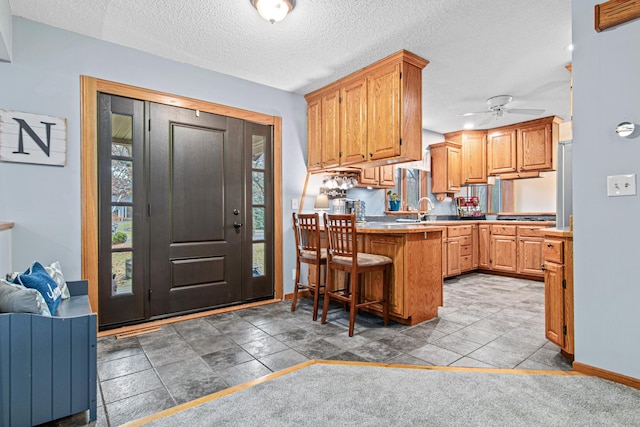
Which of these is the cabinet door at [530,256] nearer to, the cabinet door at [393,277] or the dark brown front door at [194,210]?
the cabinet door at [393,277]

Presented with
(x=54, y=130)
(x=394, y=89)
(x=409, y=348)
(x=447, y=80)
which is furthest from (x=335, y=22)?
(x=409, y=348)

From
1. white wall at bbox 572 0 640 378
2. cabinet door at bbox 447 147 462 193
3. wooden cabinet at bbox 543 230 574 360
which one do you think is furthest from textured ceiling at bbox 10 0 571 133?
cabinet door at bbox 447 147 462 193

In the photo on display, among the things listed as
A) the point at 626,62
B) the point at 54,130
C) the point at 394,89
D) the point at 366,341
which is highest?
the point at 394,89

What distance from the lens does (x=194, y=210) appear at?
333 cm

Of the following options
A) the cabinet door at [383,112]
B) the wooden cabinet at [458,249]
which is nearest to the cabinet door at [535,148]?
the wooden cabinet at [458,249]

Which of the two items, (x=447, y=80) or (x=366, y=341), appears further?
(x=447, y=80)

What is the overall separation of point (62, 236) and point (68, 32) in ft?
5.39

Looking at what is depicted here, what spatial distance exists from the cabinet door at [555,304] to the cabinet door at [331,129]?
2243 mm

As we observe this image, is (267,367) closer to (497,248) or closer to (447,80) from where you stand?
(447,80)

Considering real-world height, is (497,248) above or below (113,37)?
below

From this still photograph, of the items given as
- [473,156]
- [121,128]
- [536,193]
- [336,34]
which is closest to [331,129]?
[336,34]

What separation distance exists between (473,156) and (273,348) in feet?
16.4

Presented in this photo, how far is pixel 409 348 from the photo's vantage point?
8.10ft

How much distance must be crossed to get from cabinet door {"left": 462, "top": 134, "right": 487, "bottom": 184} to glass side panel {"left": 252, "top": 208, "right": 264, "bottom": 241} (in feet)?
12.8
